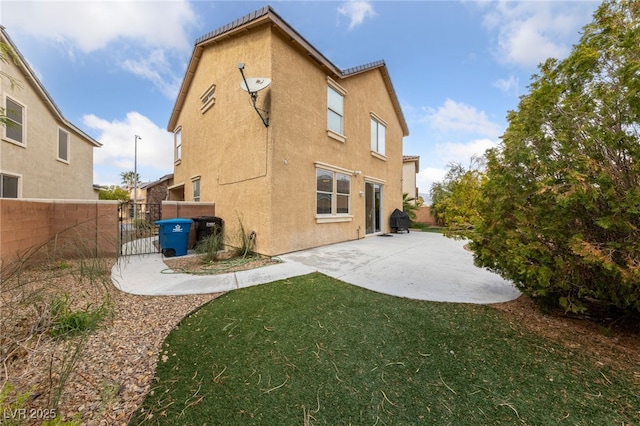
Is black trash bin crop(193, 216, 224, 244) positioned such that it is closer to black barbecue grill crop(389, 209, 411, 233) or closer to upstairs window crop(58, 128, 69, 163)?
black barbecue grill crop(389, 209, 411, 233)

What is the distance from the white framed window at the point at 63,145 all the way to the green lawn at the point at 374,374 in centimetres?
1570

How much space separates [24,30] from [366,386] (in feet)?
31.1

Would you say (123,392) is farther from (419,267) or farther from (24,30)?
(24,30)

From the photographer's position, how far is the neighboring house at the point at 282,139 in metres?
7.25

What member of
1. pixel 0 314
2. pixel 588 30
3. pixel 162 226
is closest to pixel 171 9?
pixel 162 226

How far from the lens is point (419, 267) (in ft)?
19.8

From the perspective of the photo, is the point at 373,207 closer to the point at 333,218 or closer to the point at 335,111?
the point at 333,218

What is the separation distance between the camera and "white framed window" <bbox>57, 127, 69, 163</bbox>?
42.2 ft

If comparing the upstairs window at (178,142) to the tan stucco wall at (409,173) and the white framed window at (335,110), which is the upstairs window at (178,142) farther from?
the tan stucco wall at (409,173)

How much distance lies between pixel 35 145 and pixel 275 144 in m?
11.9

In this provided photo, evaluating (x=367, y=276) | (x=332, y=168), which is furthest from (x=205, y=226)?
(x=367, y=276)

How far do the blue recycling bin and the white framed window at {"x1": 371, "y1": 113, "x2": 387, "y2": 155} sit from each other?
853 cm

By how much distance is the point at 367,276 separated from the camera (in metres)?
5.22

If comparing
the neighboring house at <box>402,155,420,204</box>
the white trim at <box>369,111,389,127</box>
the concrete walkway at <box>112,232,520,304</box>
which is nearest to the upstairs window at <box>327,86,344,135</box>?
the white trim at <box>369,111,389,127</box>
